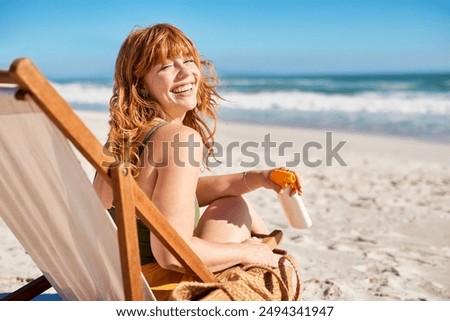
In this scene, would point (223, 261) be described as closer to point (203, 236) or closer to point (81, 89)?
point (203, 236)

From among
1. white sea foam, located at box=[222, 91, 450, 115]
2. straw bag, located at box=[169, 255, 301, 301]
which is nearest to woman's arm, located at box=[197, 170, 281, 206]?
straw bag, located at box=[169, 255, 301, 301]

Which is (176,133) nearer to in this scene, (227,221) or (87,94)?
(227,221)

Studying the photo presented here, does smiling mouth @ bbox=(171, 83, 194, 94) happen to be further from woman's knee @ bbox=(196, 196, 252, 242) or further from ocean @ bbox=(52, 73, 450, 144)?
ocean @ bbox=(52, 73, 450, 144)

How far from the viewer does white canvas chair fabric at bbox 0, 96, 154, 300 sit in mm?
1717

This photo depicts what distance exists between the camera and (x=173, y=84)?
2.29m

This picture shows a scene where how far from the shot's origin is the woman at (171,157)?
1.97 metres

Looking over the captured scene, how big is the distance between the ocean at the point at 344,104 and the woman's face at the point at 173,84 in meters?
8.99

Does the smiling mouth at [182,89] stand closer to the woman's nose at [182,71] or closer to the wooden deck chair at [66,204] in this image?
the woman's nose at [182,71]

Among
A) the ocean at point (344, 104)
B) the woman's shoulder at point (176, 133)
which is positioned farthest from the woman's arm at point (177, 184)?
the ocean at point (344, 104)

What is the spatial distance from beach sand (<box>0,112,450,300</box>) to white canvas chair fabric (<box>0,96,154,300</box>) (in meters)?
1.48

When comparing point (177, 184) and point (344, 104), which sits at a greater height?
point (177, 184)

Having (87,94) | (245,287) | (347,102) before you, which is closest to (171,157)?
(245,287)

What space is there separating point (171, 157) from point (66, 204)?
378 mm

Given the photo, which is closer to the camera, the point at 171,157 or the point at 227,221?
the point at 171,157
